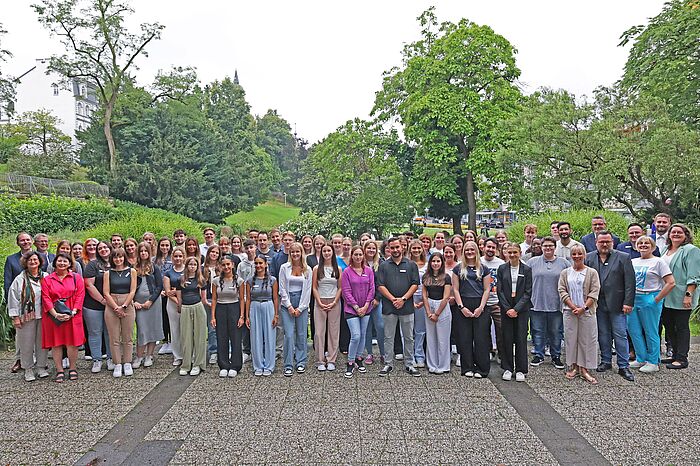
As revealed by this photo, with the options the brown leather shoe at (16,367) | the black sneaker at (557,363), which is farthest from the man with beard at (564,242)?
the brown leather shoe at (16,367)

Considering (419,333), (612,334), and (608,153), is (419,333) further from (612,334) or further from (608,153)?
(608,153)

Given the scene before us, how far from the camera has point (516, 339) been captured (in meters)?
6.75

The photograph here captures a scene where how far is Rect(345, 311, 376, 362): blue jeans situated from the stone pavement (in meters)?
0.33

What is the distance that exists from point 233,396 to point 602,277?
4795 millimetres

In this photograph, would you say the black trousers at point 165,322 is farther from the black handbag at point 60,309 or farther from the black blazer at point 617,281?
the black blazer at point 617,281

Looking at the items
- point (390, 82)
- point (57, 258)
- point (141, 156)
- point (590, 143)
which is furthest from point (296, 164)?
point (57, 258)

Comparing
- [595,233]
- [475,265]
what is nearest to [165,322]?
[475,265]

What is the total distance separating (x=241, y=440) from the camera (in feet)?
16.5

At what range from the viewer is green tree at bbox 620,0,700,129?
1727cm

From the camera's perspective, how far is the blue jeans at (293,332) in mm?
7070

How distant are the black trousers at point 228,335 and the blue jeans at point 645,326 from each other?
16.6 ft

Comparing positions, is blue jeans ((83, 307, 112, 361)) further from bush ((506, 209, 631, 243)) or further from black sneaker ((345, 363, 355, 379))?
bush ((506, 209, 631, 243))

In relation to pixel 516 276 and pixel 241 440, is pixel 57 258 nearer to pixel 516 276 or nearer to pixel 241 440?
pixel 241 440

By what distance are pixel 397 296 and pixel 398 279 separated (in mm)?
221
